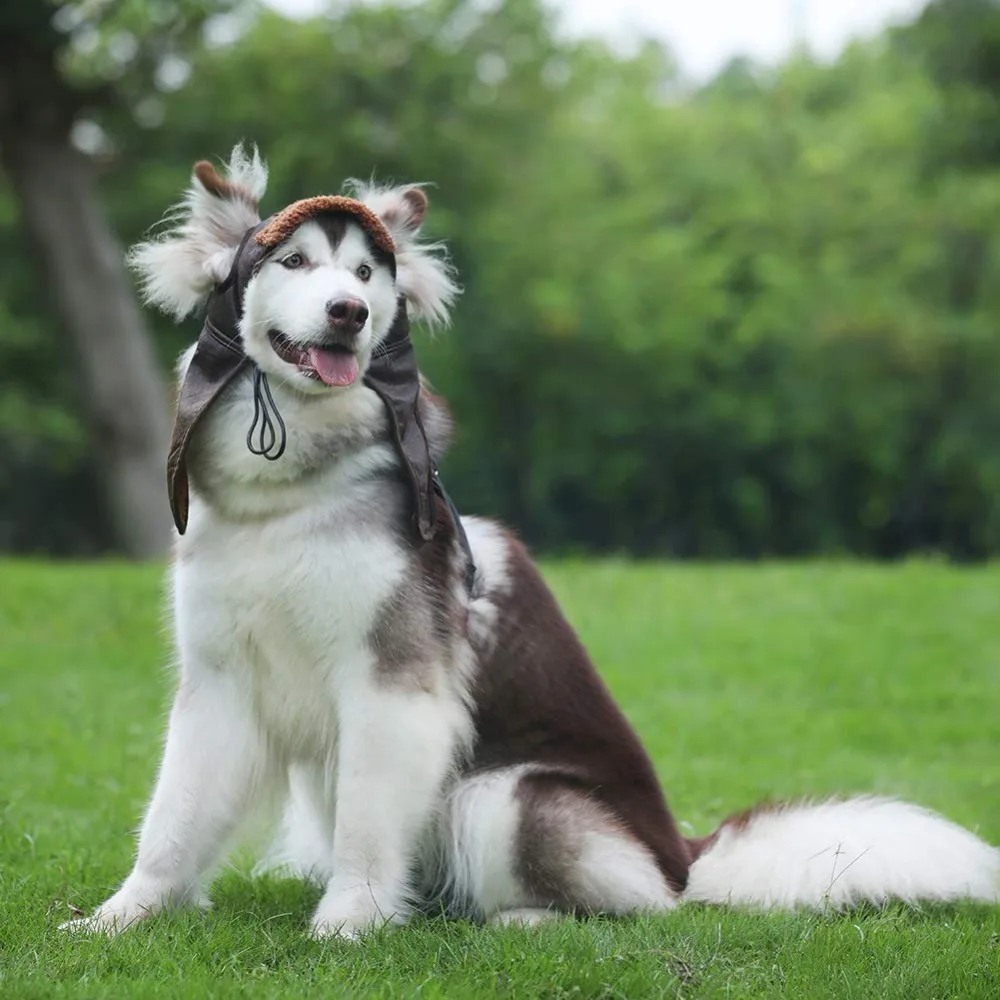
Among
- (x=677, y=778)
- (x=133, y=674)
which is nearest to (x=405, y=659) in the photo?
(x=677, y=778)

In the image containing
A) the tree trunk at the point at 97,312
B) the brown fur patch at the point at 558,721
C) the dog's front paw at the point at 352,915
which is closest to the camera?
the dog's front paw at the point at 352,915

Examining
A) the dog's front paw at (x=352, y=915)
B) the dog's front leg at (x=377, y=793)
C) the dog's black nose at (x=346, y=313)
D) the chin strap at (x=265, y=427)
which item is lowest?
the dog's front paw at (x=352, y=915)

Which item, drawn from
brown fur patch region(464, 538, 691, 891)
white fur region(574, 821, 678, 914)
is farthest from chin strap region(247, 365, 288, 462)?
white fur region(574, 821, 678, 914)

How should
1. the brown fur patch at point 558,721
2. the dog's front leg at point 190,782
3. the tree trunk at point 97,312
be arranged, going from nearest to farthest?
1. the dog's front leg at point 190,782
2. the brown fur patch at point 558,721
3. the tree trunk at point 97,312

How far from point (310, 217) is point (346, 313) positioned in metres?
0.33

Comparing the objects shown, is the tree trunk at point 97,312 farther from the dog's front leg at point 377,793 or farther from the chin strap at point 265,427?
the dog's front leg at point 377,793

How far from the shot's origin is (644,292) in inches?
996

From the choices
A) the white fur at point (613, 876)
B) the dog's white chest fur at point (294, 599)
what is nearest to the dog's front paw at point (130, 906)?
the dog's white chest fur at point (294, 599)

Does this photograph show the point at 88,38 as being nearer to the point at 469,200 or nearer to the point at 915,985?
the point at 469,200

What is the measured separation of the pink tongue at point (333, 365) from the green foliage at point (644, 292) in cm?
1882

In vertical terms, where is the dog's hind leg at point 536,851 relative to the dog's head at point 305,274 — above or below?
below

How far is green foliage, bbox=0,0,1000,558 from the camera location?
901 inches

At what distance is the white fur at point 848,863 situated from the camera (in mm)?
4625

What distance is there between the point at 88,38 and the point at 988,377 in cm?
1648
